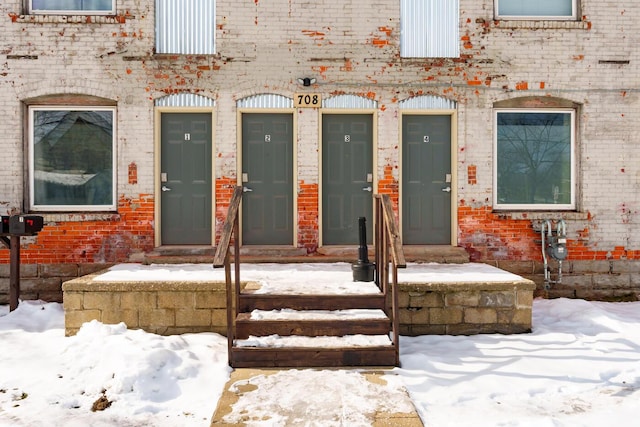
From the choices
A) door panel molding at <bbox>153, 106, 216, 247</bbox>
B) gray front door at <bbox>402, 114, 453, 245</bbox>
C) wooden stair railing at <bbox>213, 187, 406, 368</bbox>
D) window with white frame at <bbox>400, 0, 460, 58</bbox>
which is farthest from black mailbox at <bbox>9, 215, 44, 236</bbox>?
window with white frame at <bbox>400, 0, 460, 58</bbox>

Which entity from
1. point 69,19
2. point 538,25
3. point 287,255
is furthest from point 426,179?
point 69,19

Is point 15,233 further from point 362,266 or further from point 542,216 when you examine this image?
point 542,216

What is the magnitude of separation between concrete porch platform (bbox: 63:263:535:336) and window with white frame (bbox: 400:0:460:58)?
3.48 m

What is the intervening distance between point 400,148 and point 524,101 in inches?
76.6

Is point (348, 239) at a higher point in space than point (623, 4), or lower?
lower

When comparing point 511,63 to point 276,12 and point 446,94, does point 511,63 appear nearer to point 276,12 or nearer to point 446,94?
point 446,94

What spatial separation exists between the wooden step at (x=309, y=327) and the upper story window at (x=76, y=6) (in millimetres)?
5108

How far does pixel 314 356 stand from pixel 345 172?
351 centimetres

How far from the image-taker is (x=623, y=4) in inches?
284

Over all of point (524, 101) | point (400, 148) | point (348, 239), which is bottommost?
point (348, 239)

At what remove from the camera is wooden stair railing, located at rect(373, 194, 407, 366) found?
426 cm

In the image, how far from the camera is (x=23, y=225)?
20.2ft

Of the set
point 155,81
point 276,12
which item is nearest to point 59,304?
point 155,81

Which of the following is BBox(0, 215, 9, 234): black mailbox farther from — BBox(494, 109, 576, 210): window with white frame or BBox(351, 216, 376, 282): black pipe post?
BBox(494, 109, 576, 210): window with white frame
